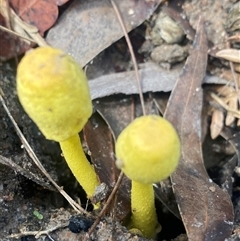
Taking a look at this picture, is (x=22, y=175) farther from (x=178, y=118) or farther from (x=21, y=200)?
(x=178, y=118)

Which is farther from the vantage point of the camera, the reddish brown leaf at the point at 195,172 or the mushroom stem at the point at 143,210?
the reddish brown leaf at the point at 195,172

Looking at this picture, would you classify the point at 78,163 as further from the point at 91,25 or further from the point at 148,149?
the point at 91,25

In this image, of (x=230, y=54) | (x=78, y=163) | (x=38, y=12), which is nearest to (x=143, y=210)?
(x=78, y=163)

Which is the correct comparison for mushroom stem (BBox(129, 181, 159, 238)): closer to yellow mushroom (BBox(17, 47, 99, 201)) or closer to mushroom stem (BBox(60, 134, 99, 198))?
mushroom stem (BBox(60, 134, 99, 198))

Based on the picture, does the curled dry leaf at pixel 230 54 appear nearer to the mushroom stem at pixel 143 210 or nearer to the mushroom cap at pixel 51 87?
the mushroom stem at pixel 143 210

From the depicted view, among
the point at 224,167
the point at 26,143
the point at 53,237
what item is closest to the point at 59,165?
the point at 26,143

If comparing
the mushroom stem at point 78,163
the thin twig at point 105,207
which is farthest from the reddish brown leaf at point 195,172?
the mushroom stem at point 78,163
